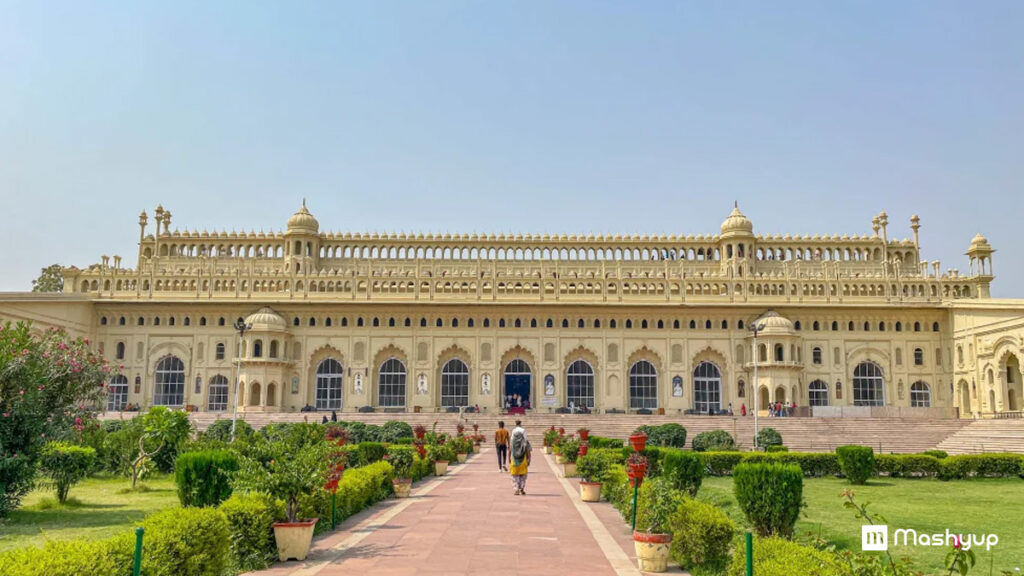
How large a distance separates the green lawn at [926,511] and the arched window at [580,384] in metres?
25.9

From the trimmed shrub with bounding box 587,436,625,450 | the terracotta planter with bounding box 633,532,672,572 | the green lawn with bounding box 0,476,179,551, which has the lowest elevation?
the green lawn with bounding box 0,476,179,551

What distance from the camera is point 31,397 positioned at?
43.9 ft

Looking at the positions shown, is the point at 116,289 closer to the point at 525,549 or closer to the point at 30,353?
the point at 30,353

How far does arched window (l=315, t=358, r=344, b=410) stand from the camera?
47.7m

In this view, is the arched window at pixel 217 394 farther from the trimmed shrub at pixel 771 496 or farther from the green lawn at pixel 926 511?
the trimmed shrub at pixel 771 496

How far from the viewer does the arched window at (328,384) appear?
157 feet

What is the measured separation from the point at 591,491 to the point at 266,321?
33715 mm

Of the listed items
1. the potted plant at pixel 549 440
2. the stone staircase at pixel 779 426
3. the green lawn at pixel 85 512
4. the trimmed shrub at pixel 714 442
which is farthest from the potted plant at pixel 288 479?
the stone staircase at pixel 779 426

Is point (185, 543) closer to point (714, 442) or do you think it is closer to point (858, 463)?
point (858, 463)

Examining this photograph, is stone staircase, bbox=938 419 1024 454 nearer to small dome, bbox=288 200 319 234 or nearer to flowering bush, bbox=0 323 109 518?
flowering bush, bbox=0 323 109 518

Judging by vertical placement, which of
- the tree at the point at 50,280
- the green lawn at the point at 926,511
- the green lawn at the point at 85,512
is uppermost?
the tree at the point at 50,280

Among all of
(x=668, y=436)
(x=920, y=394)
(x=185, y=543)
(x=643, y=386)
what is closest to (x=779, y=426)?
(x=668, y=436)

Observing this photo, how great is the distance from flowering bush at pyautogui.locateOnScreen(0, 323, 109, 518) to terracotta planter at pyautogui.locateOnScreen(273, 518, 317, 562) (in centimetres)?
600

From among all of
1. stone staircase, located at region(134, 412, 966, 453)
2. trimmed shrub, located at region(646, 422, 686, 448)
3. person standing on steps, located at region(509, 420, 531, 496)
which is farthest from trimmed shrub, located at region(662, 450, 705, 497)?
stone staircase, located at region(134, 412, 966, 453)
